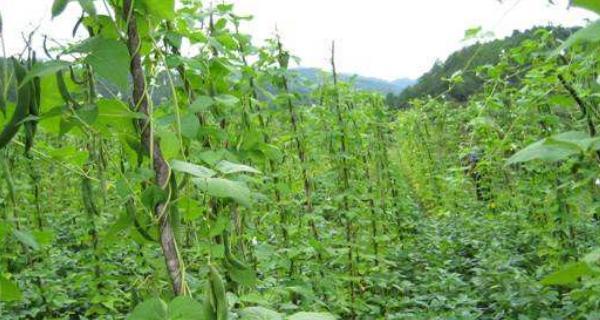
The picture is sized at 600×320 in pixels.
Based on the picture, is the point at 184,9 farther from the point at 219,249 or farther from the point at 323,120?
the point at 323,120

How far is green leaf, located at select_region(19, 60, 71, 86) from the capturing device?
921 mm

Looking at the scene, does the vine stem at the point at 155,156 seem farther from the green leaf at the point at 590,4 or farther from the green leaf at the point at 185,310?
the green leaf at the point at 590,4

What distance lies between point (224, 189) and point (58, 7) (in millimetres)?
417

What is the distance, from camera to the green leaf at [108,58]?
1.02m

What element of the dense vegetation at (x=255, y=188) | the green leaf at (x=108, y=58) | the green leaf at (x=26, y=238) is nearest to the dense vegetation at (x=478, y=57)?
the dense vegetation at (x=255, y=188)

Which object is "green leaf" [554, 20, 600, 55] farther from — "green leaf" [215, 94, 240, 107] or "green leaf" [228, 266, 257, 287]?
"green leaf" [215, 94, 240, 107]

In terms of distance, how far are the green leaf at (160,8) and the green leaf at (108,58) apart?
16cm

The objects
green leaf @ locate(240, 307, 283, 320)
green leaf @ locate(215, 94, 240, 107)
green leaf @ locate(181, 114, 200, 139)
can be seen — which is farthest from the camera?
green leaf @ locate(215, 94, 240, 107)

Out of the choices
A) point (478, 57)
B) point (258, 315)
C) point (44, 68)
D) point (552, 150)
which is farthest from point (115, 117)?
point (478, 57)

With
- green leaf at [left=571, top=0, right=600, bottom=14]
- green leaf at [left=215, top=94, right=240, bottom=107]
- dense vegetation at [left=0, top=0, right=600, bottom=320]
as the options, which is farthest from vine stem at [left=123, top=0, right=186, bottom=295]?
green leaf at [left=571, top=0, right=600, bottom=14]

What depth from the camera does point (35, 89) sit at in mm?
1028

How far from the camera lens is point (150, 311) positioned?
1.00 meters

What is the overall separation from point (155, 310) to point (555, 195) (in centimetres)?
348

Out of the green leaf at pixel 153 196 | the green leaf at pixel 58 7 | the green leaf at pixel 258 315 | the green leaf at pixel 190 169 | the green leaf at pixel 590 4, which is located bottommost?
the green leaf at pixel 258 315
